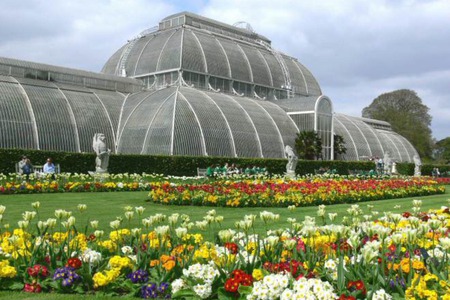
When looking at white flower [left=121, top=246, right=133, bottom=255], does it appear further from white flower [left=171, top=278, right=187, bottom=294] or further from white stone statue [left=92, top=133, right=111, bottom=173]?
white stone statue [left=92, top=133, right=111, bottom=173]

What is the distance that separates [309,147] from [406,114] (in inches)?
1950

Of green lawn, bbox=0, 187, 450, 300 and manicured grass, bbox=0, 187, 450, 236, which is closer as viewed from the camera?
manicured grass, bbox=0, 187, 450, 236

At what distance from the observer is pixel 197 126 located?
40.2 m

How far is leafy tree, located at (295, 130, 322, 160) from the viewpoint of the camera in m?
47.0

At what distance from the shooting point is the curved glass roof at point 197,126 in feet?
129

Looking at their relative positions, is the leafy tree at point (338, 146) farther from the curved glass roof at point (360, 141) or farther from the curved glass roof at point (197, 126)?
the curved glass roof at point (197, 126)

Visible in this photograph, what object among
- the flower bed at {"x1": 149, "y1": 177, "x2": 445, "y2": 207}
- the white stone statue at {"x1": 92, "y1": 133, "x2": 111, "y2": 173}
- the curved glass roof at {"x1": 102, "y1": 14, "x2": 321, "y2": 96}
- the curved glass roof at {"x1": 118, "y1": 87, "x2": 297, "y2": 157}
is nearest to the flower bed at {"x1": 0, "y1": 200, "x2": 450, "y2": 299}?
the flower bed at {"x1": 149, "y1": 177, "x2": 445, "y2": 207}

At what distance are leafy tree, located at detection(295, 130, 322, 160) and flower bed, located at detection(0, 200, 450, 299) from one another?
40.4 metres

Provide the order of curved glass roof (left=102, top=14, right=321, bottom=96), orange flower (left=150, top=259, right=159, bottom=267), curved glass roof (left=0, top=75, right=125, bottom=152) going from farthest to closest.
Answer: curved glass roof (left=102, top=14, right=321, bottom=96) < curved glass roof (left=0, top=75, right=125, bottom=152) < orange flower (left=150, top=259, right=159, bottom=267)

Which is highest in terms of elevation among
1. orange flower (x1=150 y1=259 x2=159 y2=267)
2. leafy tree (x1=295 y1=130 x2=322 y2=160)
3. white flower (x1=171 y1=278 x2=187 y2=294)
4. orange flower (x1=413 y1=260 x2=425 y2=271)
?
leafy tree (x1=295 y1=130 x2=322 y2=160)

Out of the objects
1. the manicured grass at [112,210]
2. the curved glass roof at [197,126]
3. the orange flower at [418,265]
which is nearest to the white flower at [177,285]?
the orange flower at [418,265]

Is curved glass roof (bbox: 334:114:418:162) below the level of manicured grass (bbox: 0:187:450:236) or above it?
above

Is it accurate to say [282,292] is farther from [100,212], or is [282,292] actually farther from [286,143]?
[286,143]

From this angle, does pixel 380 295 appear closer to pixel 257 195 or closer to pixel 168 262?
pixel 168 262
